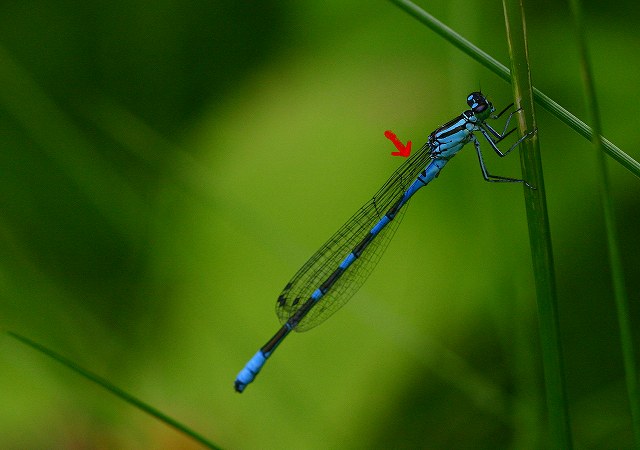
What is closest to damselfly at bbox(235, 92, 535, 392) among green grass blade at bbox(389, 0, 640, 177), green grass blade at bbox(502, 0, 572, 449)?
green grass blade at bbox(389, 0, 640, 177)

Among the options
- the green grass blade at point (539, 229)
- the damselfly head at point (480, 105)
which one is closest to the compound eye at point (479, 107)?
the damselfly head at point (480, 105)

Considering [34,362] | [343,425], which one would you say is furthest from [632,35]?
[34,362]

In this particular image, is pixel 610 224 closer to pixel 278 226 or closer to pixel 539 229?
pixel 539 229

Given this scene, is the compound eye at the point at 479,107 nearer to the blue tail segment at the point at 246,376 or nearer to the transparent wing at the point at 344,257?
the transparent wing at the point at 344,257

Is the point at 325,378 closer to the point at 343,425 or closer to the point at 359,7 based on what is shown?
the point at 343,425

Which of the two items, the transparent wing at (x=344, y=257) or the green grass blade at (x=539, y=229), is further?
the transparent wing at (x=344, y=257)
